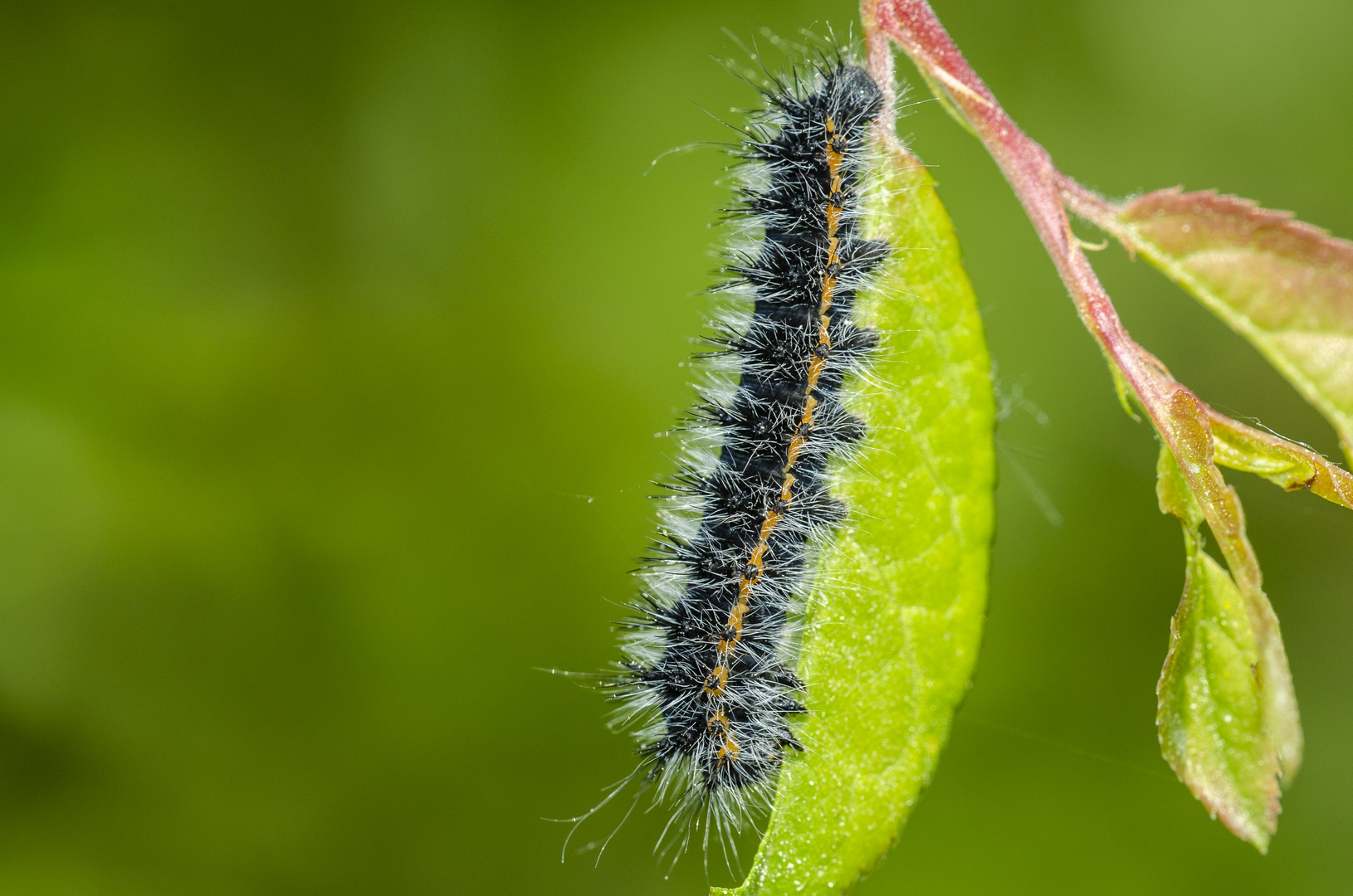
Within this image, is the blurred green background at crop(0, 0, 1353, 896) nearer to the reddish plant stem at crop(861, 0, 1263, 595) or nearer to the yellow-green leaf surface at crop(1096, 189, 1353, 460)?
the reddish plant stem at crop(861, 0, 1263, 595)

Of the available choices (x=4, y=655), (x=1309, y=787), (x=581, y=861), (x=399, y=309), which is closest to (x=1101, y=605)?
(x=1309, y=787)

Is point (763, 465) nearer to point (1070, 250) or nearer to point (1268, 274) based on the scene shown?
point (1070, 250)

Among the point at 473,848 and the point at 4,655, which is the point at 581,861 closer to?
the point at 473,848

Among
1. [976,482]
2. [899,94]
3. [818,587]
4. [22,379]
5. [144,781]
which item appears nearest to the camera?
[976,482]

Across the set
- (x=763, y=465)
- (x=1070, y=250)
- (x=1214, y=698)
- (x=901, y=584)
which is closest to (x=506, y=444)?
(x=763, y=465)

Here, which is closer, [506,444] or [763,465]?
[763,465]
